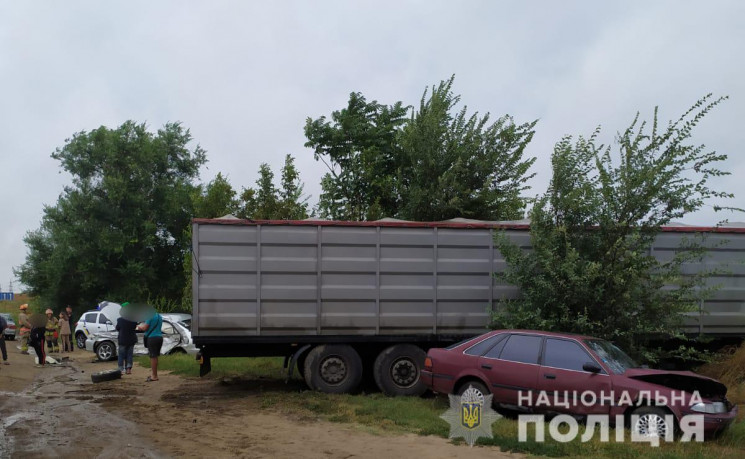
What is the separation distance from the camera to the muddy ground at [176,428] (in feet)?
23.6

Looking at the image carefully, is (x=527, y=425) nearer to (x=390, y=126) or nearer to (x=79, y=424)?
(x=79, y=424)

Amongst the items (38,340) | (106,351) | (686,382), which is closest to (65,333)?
(106,351)

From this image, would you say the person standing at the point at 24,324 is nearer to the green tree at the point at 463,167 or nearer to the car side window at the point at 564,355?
the green tree at the point at 463,167

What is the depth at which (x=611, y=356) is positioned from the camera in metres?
8.62

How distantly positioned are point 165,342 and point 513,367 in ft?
41.8

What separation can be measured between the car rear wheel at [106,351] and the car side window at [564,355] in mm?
15137

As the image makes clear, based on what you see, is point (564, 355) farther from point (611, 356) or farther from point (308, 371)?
point (308, 371)

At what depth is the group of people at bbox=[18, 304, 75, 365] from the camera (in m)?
17.7

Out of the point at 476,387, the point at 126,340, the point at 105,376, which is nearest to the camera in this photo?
the point at 476,387

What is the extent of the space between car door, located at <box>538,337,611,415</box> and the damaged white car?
475 inches

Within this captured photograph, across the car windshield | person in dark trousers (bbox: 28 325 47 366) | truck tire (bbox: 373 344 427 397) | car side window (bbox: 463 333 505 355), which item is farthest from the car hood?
person in dark trousers (bbox: 28 325 47 366)

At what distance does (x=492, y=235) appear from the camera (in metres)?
11.2

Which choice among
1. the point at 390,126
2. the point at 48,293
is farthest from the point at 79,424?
the point at 48,293

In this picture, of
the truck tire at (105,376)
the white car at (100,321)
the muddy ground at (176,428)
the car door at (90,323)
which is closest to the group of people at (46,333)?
the white car at (100,321)
